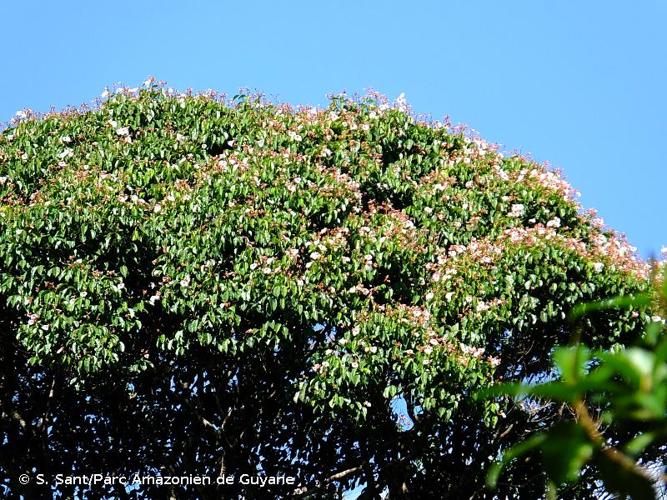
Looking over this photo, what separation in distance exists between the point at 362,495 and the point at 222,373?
249 cm

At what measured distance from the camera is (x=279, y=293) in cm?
1080

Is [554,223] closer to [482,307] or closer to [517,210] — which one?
[517,210]

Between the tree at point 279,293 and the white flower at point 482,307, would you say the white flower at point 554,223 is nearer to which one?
the tree at point 279,293

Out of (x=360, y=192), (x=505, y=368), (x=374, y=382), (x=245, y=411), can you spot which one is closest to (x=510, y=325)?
(x=505, y=368)

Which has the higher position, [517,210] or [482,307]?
[517,210]

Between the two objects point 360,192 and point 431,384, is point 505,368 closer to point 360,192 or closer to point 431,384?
point 431,384

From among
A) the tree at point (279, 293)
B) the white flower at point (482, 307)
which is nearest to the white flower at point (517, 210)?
the tree at point (279, 293)

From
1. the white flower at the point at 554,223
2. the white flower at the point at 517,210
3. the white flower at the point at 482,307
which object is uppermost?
the white flower at the point at 517,210

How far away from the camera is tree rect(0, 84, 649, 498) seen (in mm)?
11016

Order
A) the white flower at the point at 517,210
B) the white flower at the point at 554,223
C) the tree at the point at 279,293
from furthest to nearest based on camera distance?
the white flower at the point at 517,210 → the white flower at the point at 554,223 → the tree at the point at 279,293

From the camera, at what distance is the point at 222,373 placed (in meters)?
12.8

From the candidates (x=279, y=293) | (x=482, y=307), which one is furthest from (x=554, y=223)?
(x=279, y=293)

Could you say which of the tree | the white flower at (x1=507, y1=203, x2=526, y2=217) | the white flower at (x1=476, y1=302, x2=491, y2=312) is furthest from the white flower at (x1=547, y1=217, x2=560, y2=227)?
the white flower at (x1=476, y1=302, x2=491, y2=312)

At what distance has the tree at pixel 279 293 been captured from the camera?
11.0m
